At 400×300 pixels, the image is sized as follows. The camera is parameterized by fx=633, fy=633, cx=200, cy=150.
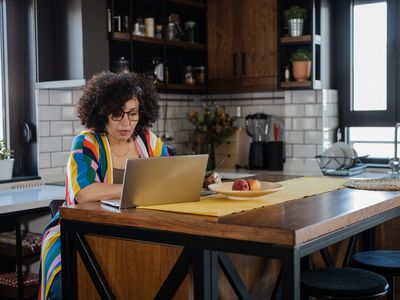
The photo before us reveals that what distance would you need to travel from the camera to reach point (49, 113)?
4445 millimetres

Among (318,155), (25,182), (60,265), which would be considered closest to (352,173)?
(318,155)

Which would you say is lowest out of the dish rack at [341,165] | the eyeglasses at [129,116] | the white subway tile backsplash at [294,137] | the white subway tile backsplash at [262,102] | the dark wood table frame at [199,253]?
the dark wood table frame at [199,253]

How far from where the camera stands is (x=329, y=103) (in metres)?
5.20

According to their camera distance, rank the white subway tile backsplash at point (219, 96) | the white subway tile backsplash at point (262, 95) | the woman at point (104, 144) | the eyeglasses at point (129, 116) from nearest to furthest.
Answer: the woman at point (104, 144) < the eyeglasses at point (129, 116) < the white subway tile backsplash at point (262, 95) < the white subway tile backsplash at point (219, 96)

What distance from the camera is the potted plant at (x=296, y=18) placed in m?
4.97

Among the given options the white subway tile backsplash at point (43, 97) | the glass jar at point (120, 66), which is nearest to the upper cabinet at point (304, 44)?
the glass jar at point (120, 66)

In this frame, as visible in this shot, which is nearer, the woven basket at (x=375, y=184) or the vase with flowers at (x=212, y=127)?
the woven basket at (x=375, y=184)

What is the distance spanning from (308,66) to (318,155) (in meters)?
0.71

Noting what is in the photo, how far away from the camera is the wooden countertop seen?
1984 mm

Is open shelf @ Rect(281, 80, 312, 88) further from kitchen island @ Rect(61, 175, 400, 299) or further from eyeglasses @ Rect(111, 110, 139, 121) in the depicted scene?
kitchen island @ Rect(61, 175, 400, 299)

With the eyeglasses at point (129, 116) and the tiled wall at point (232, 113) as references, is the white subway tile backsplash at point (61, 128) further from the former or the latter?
the eyeglasses at point (129, 116)

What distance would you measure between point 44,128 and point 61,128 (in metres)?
0.14

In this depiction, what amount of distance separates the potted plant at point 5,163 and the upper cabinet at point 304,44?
7.30 feet

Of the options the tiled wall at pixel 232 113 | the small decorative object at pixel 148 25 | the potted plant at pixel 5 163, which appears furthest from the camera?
the small decorative object at pixel 148 25
